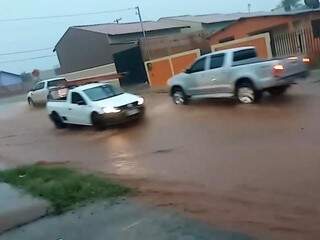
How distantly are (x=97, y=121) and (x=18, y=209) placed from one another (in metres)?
8.57

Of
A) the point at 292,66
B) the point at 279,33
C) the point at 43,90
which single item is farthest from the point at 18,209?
the point at 43,90

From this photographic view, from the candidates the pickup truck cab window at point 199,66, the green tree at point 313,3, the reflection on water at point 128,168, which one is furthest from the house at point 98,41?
the reflection on water at point 128,168

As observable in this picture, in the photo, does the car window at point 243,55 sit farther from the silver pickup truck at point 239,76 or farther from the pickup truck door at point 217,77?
the pickup truck door at point 217,77

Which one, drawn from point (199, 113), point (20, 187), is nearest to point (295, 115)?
point (199, 113)

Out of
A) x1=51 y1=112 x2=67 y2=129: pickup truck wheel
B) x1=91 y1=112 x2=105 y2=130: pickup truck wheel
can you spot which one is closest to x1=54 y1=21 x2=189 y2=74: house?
x1=51 y1=112 x2=67 y2=129: pickup truck wheel

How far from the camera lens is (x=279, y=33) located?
24.7 m

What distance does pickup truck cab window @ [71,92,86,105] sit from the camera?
54.3 ft

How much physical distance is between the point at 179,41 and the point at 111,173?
91.5 feet

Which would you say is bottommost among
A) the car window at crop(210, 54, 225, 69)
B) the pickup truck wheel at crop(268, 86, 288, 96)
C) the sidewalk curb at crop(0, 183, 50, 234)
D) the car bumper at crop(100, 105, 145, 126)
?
the pickup truck wheel at crop(268, 86, 288, 96)

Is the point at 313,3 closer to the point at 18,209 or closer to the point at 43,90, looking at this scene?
the point at 43,90

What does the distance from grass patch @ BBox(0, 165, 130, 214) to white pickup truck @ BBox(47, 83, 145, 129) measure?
550cm

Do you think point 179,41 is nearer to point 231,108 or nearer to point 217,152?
point 231,108

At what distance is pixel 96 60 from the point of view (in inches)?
1951

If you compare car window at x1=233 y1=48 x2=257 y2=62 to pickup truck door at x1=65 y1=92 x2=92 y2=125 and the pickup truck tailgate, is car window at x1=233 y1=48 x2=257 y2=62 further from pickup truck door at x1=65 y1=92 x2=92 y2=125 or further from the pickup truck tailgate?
pickup truck door at x1=65 y1=92 x2=92 y2=125
